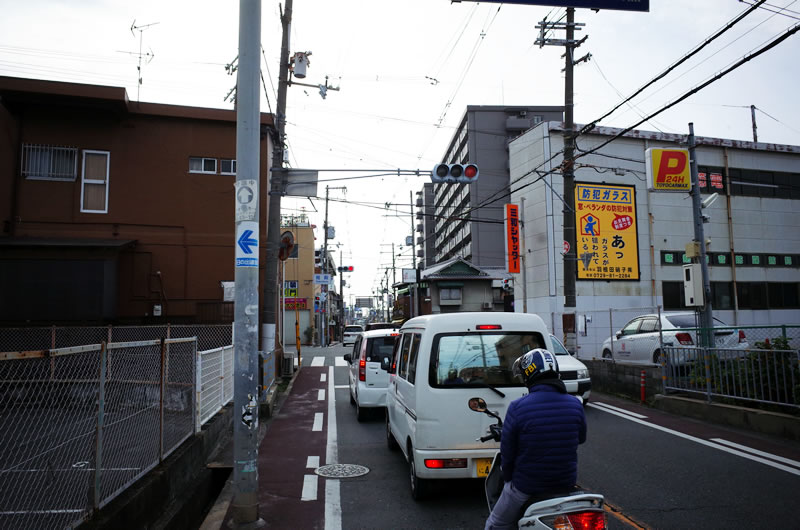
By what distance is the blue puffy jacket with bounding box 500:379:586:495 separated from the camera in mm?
3410

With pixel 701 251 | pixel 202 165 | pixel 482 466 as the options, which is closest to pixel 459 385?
pixel 482 466

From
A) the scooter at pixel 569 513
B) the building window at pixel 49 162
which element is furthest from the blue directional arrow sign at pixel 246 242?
the building window at pixel 49 162

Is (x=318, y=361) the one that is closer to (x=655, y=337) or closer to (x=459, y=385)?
(x=655, y=337)

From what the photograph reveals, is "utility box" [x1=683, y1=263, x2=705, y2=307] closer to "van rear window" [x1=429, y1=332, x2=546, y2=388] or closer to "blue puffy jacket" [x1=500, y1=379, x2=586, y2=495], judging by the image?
"van rear window" [x1=429, y1=332, x2=546, y2=388]

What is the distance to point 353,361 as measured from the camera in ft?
39.8

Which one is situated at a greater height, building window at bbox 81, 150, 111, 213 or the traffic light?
building window at bbox 81, 150, 111, 213

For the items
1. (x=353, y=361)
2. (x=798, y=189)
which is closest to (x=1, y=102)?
(x=353, y=361)

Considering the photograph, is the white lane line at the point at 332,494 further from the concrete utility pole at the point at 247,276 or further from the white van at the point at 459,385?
the white van at the point at 459,385

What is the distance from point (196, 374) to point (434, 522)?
432cm

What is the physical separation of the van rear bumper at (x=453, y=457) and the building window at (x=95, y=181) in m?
15.0

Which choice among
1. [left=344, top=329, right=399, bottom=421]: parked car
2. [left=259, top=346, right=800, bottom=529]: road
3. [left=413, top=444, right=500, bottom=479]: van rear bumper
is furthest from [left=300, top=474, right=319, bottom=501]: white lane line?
[left=344, top=329, right=399, bottom=421]: parked car

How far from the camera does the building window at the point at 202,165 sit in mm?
17625

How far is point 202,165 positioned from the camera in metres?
17.7

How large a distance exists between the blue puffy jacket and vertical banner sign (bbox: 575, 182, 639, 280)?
21.6 m
